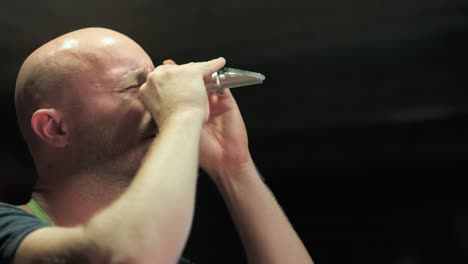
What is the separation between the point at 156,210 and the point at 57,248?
0.14 meters

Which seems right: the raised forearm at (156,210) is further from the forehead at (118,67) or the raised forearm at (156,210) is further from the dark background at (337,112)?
the dark background at (337,112)

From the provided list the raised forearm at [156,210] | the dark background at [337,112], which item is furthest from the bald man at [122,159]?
the dark background at [337,112]

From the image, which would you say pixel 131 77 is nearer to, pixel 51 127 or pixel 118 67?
pixel 118 67

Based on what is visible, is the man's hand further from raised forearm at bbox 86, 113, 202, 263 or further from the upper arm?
the upper arm

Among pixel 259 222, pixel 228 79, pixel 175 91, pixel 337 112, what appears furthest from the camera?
pixel 337 112

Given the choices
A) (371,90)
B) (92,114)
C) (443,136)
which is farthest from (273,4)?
(92,114)

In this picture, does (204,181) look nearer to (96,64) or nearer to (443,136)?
(443,136)

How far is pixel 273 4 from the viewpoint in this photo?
2.06 meters

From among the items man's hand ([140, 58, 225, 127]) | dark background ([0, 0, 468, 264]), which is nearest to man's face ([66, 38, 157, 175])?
man's hand ([140, 58, 225, 127])

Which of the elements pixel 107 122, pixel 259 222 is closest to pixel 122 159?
pixel 107 122

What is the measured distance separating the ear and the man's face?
2cm

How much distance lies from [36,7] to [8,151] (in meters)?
0.72

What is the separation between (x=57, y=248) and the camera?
0.78 m

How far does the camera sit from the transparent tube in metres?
1.03
